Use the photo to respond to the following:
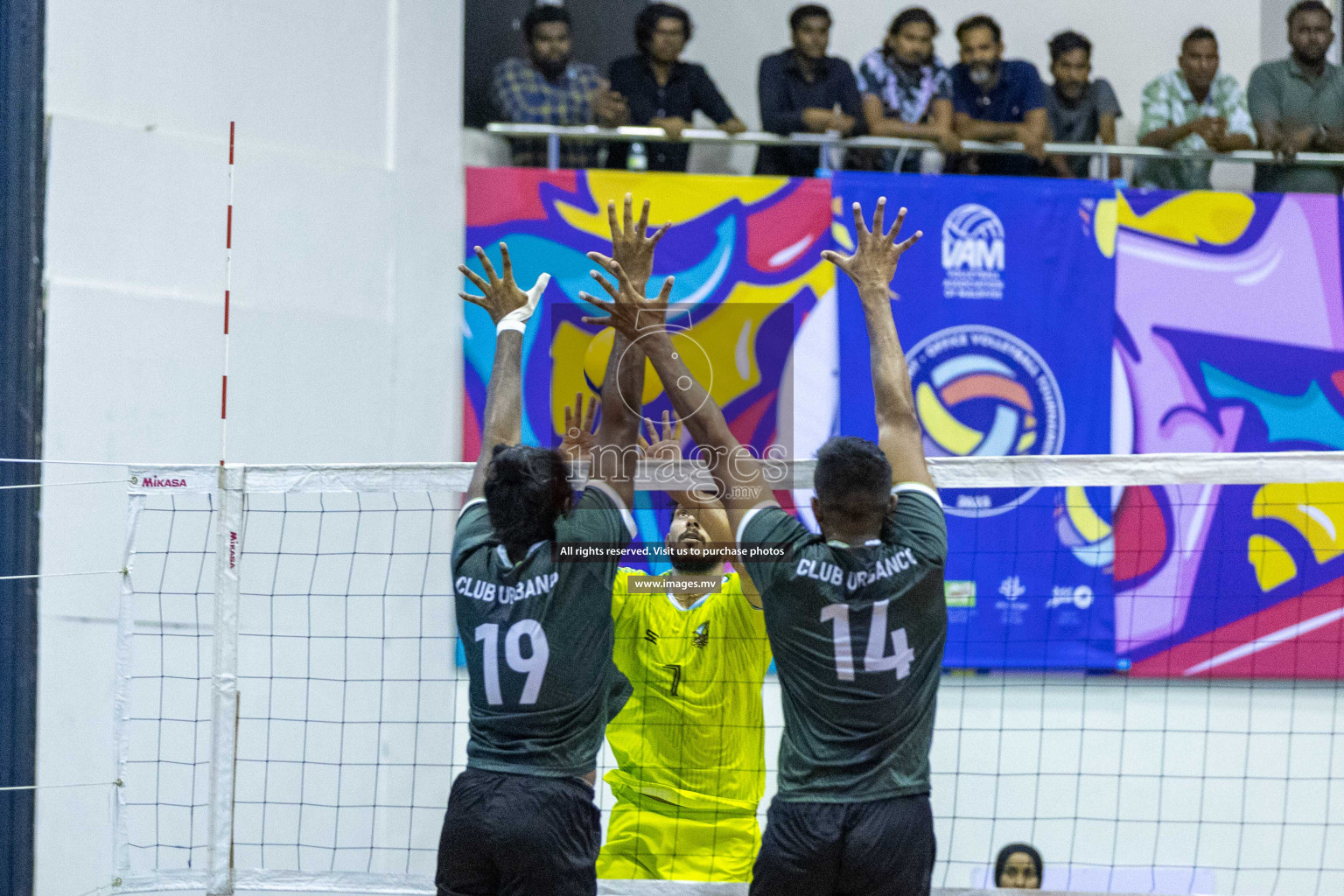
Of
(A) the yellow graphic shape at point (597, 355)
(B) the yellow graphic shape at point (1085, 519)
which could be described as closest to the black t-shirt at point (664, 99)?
(A) the yellow graphic shape at point (597, 355)

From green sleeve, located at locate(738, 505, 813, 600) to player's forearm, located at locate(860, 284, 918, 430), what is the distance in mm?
436

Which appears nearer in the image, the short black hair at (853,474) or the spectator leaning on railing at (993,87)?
the short black hair at (853,474)

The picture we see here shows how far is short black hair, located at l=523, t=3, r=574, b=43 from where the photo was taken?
9430 mm

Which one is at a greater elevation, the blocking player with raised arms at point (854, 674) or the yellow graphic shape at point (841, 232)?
the yellow graphic shape at point (841, 232)

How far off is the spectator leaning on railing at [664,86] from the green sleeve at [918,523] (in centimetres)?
605

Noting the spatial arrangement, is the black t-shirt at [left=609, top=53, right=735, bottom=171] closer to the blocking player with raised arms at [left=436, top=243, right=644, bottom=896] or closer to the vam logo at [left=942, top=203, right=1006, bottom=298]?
the vam logo at [left=942, top=203, right=1006, bottom=298]

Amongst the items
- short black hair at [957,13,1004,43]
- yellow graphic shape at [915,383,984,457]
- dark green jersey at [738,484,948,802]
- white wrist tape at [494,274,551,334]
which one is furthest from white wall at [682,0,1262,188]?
dark green jersey at [738,484,948,802]

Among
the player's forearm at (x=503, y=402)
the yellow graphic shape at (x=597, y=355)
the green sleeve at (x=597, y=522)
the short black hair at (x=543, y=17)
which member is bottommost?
the green sleeve at (x=597, y=522)

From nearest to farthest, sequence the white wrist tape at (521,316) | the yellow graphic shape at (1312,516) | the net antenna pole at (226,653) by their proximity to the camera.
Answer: the white wrist tape at (521,316) < the net antenna pole at (226,653) < the yellow graphic shape at (1312,516)

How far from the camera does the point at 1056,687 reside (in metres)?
8.95

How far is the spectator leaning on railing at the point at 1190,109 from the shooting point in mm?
9797

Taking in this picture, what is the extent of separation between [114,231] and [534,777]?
16.2 feet

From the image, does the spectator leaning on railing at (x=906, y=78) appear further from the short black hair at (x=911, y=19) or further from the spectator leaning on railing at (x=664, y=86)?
the spectator leaning on railing at (x=664, y=86)

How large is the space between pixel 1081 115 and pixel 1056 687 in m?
4.45
